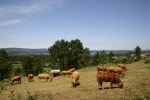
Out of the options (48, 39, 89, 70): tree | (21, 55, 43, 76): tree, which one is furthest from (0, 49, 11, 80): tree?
(48, 39, 89, 70): tree

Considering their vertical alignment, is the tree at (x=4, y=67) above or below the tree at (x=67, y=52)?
below

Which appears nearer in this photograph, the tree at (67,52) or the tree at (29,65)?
the tree at (67,52)

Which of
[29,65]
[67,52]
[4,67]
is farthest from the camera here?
[29,65]

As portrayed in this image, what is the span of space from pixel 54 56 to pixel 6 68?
1814 centimetres

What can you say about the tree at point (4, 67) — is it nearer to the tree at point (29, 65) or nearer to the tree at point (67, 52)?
the tree at point (29, 65)

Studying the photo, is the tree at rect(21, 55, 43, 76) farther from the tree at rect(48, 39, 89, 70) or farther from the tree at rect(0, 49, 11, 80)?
the tree at rect(48, 39, 89, 70)

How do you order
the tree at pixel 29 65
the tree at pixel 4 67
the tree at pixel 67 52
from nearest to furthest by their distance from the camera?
the tree at pixel 4 67
the tree at pixel 67 52
the tree at pixel 29 65

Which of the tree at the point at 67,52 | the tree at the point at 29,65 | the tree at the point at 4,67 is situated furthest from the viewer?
the tree at the point at 29,65

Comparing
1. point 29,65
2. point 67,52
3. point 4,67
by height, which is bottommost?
point 29,65

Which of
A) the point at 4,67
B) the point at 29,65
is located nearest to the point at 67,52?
the point at 29,65

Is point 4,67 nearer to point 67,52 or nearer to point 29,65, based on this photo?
point 29,65

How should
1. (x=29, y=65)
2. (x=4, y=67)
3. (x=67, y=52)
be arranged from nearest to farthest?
1. (x=4, y=67)
2. (x=67, y=52)
3. (x=29, y=65)

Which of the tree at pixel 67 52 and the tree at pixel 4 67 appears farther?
the tree at pixel 67 52

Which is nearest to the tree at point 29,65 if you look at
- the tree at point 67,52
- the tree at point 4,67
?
the tree at point 4,67
